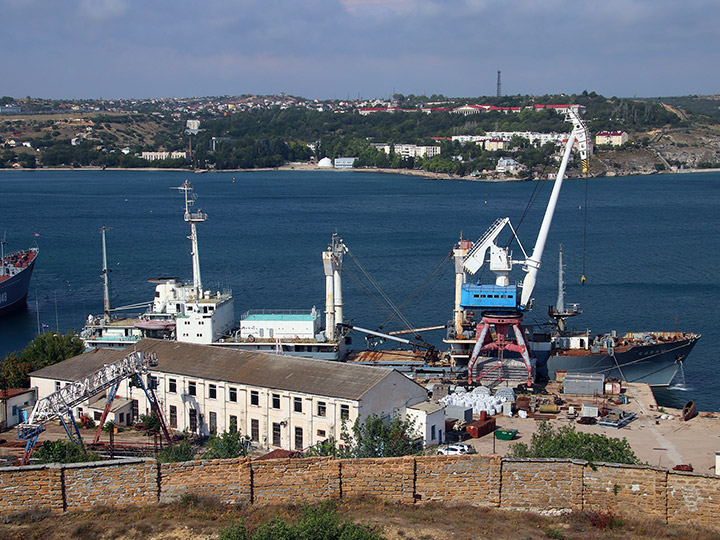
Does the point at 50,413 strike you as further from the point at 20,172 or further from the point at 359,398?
the point at 20,172

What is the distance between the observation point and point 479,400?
2520 centimetres

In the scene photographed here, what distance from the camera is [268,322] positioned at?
99.6 feet

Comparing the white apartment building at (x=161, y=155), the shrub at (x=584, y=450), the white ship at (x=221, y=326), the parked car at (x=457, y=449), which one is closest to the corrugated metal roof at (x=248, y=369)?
the parked car at (x=457, y=449)

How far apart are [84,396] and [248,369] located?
4656mm

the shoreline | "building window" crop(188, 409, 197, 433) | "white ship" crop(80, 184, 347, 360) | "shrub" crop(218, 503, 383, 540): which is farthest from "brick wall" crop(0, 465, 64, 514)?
the shoreline

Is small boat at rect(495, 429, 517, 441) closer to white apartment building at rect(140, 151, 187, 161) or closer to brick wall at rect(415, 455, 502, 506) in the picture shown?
brick wall at rect(415, 455, 502, 506)

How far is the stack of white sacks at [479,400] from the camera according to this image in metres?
24.9

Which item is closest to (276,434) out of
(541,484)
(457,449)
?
(457,449)

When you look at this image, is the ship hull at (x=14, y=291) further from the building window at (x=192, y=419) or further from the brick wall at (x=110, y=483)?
the brick wall at (x=110, y=483)

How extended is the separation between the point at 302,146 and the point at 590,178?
2748 inches

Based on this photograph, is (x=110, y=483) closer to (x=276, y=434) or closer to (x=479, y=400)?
(x=276, y=434)

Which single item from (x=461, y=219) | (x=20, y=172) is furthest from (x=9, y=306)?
(x=20, y=172)

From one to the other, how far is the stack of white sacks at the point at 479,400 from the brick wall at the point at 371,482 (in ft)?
36.9

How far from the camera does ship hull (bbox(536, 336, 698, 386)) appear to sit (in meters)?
30.2
